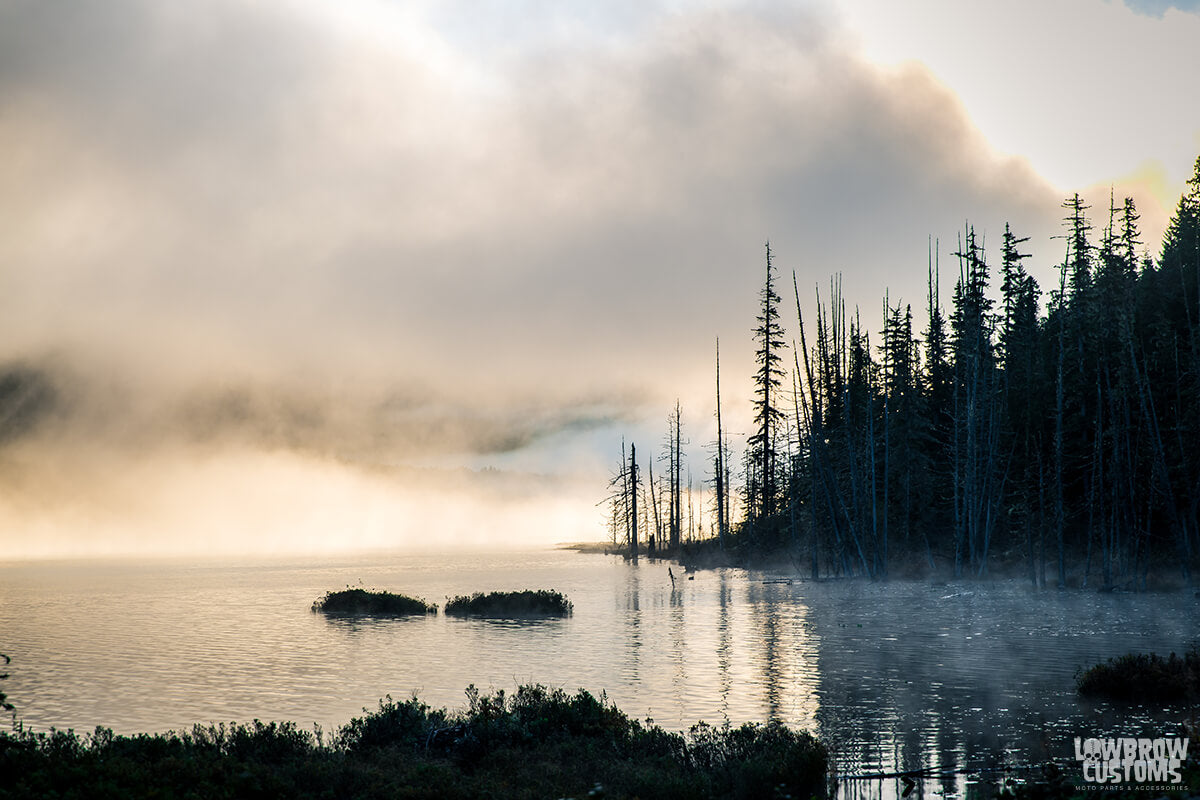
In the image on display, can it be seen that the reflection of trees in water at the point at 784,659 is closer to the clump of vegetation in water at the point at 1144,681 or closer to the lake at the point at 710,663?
the lake at the point at 710,663

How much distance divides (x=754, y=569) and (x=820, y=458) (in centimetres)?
2210

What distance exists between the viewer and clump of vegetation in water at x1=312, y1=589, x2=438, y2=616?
4528 cm

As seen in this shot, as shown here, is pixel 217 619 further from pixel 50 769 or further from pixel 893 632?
pixel 50 769

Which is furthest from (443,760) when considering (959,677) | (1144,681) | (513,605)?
(513,605)

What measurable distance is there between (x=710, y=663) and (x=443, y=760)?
13482mm

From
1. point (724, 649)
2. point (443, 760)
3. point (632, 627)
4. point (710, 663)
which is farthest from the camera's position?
point (632, 627)

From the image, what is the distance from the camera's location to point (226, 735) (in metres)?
15.4

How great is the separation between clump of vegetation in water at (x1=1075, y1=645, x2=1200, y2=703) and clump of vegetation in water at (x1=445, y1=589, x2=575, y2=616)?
26.8 meters

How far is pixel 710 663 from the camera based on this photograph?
85.6 ft

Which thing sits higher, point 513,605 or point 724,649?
point 724,649

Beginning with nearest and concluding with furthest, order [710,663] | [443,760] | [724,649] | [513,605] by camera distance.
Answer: [443,760] → [710,663] → [724,649] → [513,605]

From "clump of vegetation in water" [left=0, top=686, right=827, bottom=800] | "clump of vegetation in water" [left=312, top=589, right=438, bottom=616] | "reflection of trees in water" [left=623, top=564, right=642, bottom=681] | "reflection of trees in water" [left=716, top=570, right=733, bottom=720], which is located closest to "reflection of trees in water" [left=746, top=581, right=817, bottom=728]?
"reflection of trees in water" [left=716, top=570, right=733, bottom=720]

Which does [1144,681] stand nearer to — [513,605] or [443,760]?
[443,760]

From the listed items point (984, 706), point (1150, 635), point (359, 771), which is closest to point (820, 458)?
point (1150, 635)
